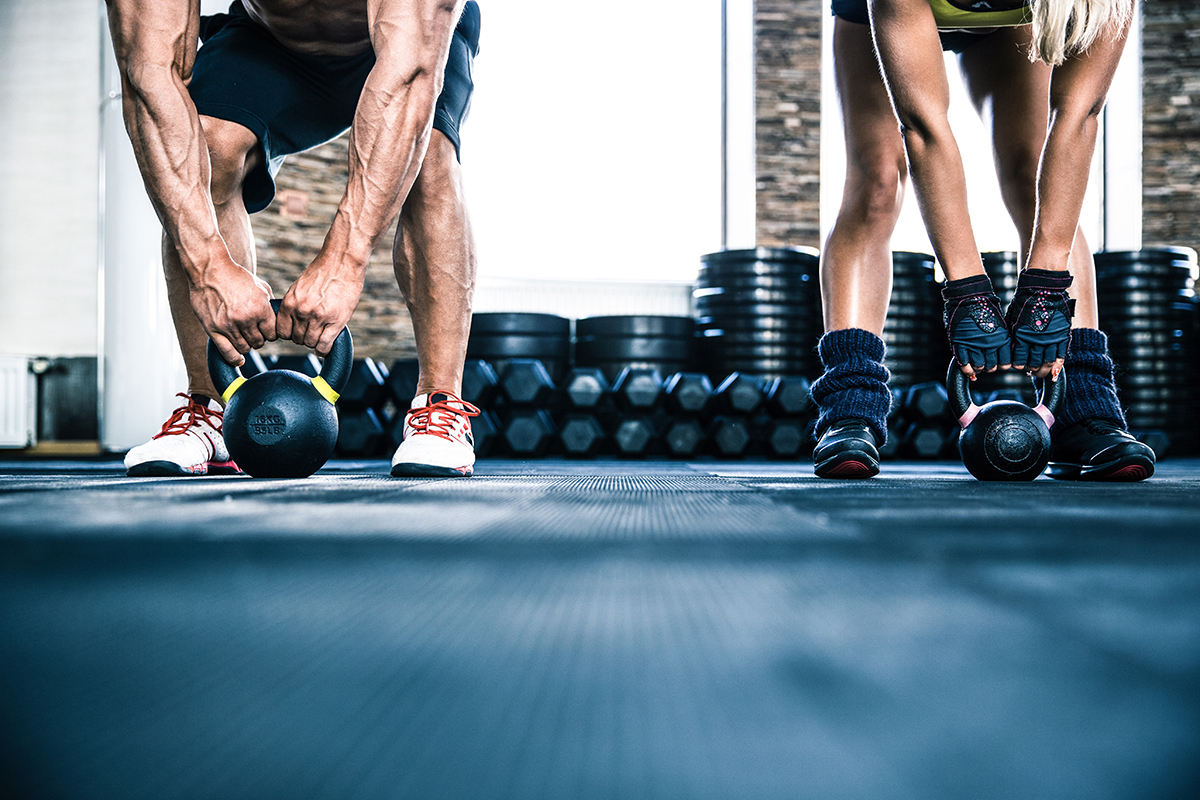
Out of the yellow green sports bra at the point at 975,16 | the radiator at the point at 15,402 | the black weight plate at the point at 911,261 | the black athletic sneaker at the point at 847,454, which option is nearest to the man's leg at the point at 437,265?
the black athletic sneaker at the point at 847,454

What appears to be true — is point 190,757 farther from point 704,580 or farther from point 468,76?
point 468,76

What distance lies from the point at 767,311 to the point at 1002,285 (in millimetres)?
1040

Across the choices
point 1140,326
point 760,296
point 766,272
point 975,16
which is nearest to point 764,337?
point 760,296

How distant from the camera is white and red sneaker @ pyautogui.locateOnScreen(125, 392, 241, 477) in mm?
1278

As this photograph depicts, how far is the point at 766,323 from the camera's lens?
335 cm

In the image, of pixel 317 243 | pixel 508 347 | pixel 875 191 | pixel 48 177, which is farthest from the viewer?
pixel 317 243

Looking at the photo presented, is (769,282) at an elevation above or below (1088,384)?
above

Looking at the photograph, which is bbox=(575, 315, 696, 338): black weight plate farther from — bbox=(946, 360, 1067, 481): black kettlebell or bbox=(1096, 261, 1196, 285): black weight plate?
bbox=(946, 360, 1067, 481): black kettlebell

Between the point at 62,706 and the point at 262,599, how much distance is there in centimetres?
8

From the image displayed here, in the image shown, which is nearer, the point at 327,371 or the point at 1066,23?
the point at 327,371

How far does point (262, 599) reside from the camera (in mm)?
356

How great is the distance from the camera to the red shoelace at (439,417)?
1343 mm

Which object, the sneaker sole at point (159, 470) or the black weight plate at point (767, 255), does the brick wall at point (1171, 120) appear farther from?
the sneaker sole at point (159, 470)

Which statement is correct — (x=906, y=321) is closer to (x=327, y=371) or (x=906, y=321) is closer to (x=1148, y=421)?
(x=1148, y=421)
